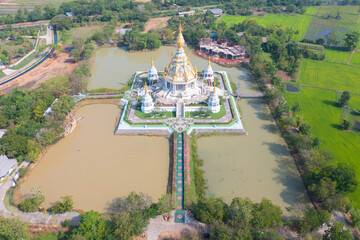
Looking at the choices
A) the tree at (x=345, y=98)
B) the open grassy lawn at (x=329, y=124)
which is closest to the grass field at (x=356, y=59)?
the open grassy lawn at (x=329, y=124)

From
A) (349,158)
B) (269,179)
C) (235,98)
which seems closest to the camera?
(269,179)

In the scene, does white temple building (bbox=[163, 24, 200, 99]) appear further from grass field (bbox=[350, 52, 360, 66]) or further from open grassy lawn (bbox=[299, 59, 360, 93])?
grass field (bbox=[350, 52, 360, 66])

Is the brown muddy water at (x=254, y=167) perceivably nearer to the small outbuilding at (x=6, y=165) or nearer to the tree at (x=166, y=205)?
the tree at (x=166, y=205)

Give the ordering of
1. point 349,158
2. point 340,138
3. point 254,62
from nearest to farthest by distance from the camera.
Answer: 1. point 349,158
2. point 340,138
3. point 254,62

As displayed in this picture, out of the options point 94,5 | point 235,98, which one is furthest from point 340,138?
point 94,5

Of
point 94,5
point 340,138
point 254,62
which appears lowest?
point 340,138

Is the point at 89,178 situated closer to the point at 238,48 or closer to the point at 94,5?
the point at 238,48

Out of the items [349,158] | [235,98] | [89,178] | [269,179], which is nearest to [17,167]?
[89,178]

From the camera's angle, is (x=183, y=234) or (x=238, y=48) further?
(x=238, y=48)

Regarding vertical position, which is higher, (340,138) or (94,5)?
(94,5)
